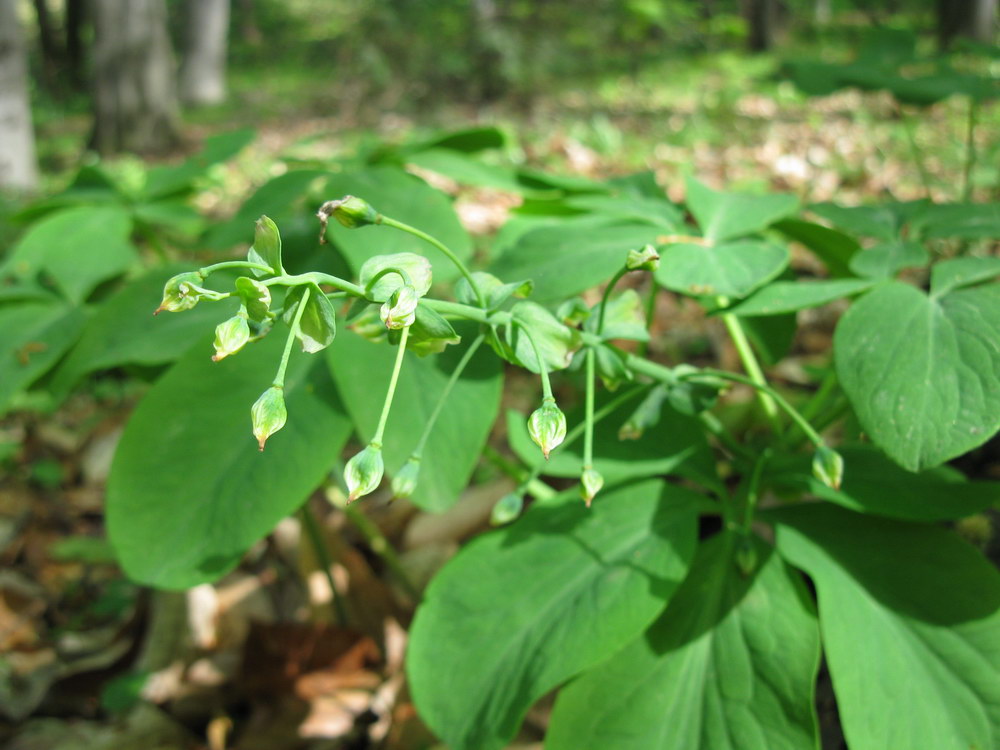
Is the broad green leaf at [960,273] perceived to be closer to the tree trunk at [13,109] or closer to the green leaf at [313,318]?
the green leaf at [313,318]

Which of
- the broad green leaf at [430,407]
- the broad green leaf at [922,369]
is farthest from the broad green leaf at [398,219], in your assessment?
the broad green leaf at [922,369]

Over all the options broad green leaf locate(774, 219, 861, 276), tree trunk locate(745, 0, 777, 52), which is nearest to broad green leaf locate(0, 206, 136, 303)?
broad green leaf locate(774, 219, 861, 276)

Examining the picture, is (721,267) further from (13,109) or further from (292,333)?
(13,109)

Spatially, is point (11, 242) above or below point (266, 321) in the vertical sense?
below

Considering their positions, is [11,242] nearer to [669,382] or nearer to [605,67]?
[669,382]

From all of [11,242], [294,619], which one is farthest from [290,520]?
[11,242]

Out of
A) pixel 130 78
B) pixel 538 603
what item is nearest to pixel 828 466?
pixel 538 603
